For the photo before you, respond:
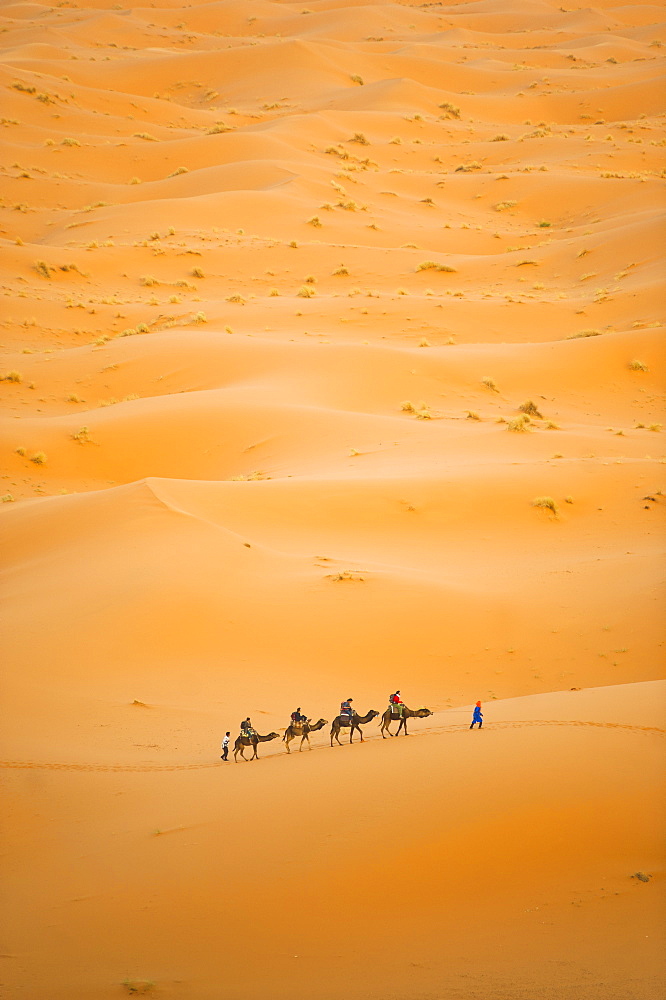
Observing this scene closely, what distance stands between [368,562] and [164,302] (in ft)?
70.8

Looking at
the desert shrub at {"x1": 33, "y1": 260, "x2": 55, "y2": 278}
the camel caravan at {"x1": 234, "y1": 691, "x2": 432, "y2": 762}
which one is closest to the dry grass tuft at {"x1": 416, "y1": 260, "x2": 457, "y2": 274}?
the desert shrub at {"x1": 33, "y1": 260, "x2": 55, "y2": 278}

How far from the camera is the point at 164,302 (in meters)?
32.2

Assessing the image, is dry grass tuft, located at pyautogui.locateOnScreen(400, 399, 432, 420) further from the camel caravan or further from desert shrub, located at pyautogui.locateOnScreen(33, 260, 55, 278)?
desert shrub, located at pyautogui.locateOnScreen(33, 260, 55, 278)

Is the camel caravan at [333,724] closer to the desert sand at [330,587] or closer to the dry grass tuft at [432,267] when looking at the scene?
the desert sand at [330,587]

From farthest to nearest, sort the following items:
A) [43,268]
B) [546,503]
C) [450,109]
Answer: [450,109] < [43,268] < [546,503]

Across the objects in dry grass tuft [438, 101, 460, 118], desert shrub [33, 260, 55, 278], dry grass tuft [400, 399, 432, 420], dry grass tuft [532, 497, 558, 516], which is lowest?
dry grass tuft [532, 497, 558, 516]

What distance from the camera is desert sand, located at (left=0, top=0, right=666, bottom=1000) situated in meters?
5.42

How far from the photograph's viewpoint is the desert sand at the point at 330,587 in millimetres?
5422

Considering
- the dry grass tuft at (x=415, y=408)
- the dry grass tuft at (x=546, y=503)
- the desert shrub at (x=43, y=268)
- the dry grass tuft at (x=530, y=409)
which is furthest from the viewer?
the desert shrub at (x=43, y=268)

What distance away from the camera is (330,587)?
38.8 feet

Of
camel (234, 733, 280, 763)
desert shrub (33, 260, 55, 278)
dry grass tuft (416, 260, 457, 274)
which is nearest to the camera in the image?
camel (234, 733, 280, 763)

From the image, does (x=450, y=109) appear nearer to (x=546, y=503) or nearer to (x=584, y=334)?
(x=584, y=334)

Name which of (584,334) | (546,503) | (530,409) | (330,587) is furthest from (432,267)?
(330,587)

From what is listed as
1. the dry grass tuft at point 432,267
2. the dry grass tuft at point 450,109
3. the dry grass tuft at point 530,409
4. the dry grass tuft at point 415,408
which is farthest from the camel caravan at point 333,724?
the dry grass tuft at point 450,109
